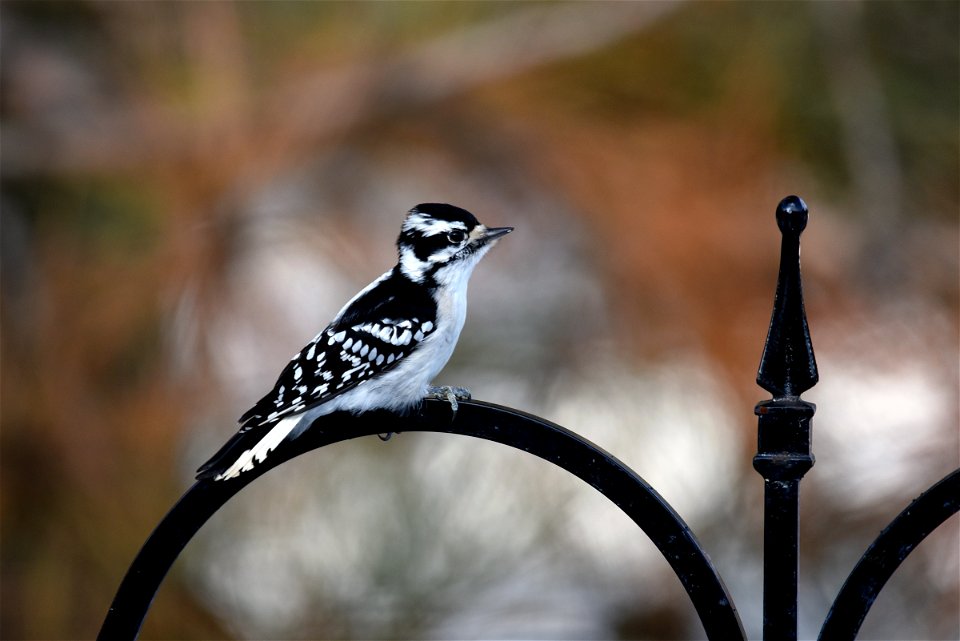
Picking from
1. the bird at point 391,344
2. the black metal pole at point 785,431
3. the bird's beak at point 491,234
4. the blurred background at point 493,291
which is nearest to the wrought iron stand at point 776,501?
the black metal pole at point 785,431

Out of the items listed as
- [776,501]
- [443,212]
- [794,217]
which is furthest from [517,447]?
[443,212]

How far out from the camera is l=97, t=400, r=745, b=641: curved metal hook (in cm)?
116

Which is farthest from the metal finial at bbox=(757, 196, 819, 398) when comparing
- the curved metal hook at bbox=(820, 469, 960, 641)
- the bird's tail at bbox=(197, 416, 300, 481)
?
the bird's tail at bbox=(197, 416, 300, 481)

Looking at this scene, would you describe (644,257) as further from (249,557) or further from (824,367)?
(249,557)

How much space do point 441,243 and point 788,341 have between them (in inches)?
35.7

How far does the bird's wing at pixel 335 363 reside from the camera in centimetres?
148

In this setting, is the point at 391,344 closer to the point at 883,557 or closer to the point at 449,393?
the point at 449,393

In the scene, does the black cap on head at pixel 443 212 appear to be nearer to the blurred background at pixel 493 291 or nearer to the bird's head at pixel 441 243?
the bird's head at pixel 441 243

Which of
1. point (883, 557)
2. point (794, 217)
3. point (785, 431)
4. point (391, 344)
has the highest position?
point (391, 344)

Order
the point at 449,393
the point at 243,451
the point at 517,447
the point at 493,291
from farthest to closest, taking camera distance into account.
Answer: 1. the point at 493,291
2. the point at 449,393
3. the point at 243,451
4. the point at 517,447

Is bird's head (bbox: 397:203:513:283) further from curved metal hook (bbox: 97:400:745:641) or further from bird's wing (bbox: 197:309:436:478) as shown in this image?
curved metal hook (bbox: 97:400:745:641)

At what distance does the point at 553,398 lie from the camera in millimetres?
2338

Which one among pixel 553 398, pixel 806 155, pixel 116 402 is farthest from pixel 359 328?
pixel 806 155

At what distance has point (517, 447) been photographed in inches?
49.0
